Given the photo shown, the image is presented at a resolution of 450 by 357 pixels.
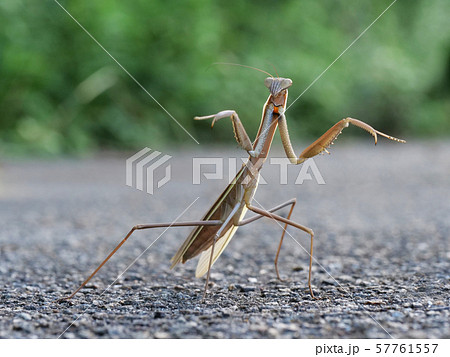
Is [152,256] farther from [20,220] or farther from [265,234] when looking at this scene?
[20,220]

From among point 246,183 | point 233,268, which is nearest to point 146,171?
point 233,268

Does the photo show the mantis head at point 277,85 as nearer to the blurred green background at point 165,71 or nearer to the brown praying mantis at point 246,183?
the brown praying mantis at point 246,183

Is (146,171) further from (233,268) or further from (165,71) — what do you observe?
(233,268)

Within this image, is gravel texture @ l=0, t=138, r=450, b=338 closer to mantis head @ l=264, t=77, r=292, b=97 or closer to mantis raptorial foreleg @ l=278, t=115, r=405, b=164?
mantis raptorial foreleg @ l=278, t=115, r=405, b=164

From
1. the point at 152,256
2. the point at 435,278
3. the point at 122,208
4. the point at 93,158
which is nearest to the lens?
the point at 435,278

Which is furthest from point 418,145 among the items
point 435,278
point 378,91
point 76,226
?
point 435,278
